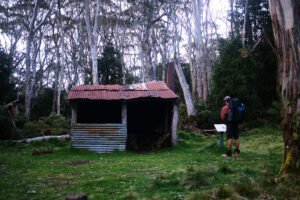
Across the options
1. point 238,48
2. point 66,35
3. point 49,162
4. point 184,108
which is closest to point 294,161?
point 49,162

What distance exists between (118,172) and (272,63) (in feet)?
60.3

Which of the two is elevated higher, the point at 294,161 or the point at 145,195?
the point at 294,161

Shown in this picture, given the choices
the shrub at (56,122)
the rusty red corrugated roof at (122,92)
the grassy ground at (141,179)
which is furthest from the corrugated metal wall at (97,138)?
the shrub at (56,122)

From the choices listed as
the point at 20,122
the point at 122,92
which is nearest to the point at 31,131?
the point at 20,122

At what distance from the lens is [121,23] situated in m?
39.2

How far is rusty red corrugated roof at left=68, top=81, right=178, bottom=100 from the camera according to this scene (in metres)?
15.6

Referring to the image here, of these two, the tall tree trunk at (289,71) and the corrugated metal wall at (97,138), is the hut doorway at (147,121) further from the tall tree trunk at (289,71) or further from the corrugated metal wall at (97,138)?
the tall tree trunk at (289,71)

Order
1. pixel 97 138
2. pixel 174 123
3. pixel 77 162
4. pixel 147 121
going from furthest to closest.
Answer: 1. pixel 147 121
2. pixel 174 123
3. pixel 97 138
4. pixel 77 162

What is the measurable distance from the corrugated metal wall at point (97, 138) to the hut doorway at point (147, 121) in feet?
5.25

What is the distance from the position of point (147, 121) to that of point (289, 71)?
1250 centimetres

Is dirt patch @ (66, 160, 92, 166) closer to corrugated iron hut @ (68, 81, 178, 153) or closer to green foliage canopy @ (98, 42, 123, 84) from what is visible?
corrugated iron hut @ (68, 81, 178, 153)

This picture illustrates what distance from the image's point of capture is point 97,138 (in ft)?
50.8

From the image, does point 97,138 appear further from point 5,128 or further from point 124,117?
point 5,128

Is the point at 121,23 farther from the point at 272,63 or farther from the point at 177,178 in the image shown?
the point at 177,178
